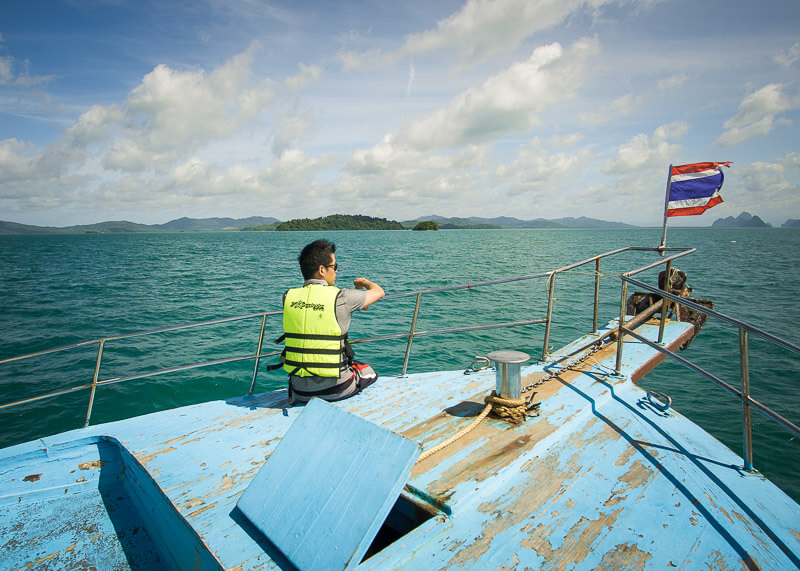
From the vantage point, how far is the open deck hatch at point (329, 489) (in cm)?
195

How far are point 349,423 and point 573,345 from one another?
14.7 ft

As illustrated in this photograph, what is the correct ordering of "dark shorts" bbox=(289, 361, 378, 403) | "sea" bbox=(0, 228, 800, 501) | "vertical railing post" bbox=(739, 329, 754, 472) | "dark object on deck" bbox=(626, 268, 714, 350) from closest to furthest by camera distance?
"vertical railing post" bbox=(739, 329, 754, 472) < "dark shorts" bbox=(289, 361, 378, 403) < "dark object on deck" bbox=(626, 268, 714, 350) < "sea" bbox=(0, 228, 800, 501)

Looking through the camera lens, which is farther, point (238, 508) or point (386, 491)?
point (238, 508)

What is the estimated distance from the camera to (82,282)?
2650 cm

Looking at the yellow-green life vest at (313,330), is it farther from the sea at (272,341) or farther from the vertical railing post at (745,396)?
the vertical railing post at (745,396)

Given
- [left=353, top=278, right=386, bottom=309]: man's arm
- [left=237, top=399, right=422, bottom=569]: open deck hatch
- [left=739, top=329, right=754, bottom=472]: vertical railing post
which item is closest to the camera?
[left=237, top=399, right=422, bottom=569]: open deck hatch

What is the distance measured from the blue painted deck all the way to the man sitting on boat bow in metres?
0.43

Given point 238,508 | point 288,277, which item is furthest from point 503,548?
point 288,277

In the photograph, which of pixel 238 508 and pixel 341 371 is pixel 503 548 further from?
pixel 341 371

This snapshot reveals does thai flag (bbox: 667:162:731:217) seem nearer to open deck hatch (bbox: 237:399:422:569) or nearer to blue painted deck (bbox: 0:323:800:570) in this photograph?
blue painted deck (bbox: 0:323:800:570)

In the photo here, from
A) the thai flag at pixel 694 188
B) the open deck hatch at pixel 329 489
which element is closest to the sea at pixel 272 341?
the thai flag at pixel 694 188

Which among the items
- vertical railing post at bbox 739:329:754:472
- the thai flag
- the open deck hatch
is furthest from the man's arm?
the thai flag

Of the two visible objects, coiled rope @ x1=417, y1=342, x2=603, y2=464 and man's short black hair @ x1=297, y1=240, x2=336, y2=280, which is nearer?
coiled rope @ x1=417, y1=342, x2=603, y2=464

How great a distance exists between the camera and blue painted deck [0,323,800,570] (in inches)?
82.8
